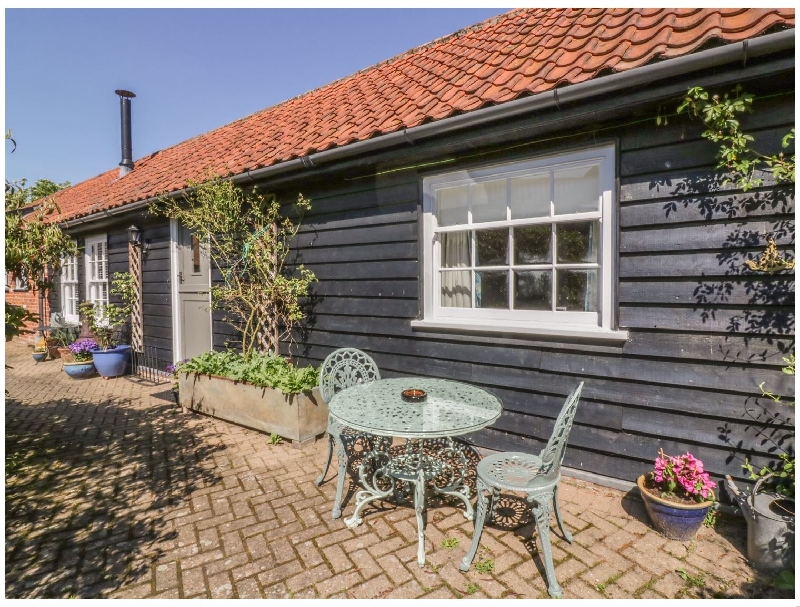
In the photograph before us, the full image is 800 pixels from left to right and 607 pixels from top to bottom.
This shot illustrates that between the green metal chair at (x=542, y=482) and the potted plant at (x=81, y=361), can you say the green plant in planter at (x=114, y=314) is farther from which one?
the green metal chair at (x=542, y=482)

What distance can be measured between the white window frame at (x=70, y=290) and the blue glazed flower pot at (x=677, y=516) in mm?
10951

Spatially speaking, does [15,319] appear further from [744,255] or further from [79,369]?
[744,255]

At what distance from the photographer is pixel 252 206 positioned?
5.32 m

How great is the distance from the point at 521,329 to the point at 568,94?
1775 millimetres

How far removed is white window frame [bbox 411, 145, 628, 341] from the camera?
320 cm

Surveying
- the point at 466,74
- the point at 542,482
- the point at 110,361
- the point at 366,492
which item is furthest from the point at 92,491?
the point at 466,74

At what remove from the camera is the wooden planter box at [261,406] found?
413cm

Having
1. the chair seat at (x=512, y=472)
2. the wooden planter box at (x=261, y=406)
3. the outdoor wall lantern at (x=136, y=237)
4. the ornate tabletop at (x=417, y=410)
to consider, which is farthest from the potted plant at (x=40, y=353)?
the chair seat at (x=512, y=472)

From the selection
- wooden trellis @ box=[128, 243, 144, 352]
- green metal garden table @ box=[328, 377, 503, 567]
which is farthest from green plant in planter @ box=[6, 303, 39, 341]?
wooden trellis @ box=[128, 243, 144, 352]

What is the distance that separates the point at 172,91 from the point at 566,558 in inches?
281

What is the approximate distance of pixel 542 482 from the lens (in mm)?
2301

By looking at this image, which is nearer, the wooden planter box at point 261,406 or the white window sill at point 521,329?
the white window sill at point 521,329
